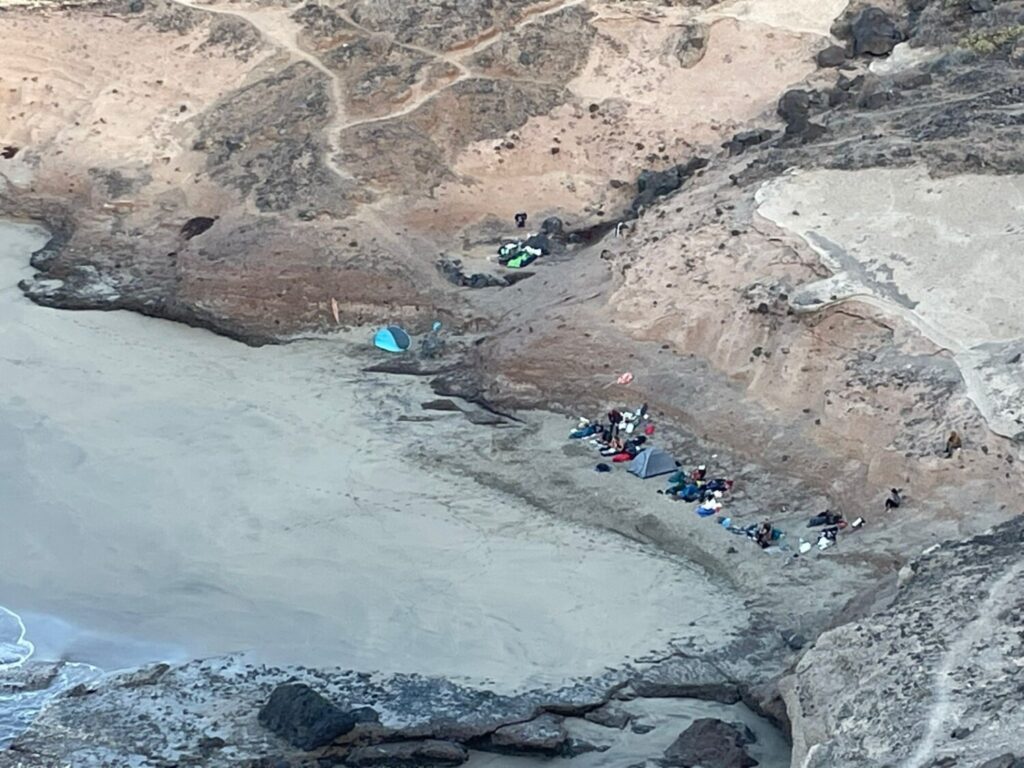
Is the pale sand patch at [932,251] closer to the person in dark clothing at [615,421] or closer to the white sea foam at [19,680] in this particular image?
the person in dark clothing at [615,421]

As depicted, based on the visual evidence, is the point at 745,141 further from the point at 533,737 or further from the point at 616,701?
the point at 533,737

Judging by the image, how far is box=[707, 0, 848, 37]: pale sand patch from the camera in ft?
105

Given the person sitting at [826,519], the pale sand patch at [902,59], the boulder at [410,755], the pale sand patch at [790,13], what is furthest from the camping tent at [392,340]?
the boulder at [410,755]

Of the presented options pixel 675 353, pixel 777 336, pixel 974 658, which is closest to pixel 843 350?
pixel 777 336

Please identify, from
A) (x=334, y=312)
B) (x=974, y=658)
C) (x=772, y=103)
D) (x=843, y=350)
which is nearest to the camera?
(x=974, y=658)

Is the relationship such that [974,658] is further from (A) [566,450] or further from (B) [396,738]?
(A) [566,450]

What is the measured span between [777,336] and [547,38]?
998 cm

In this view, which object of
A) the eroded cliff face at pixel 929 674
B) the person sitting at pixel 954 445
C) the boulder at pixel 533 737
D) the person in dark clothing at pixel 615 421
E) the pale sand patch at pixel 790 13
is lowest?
the person in dark clothing at pixel 615 421

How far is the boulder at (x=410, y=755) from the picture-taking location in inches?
723

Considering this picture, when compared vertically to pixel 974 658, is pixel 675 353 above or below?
below

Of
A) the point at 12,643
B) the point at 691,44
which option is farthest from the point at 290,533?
the point at 691,44

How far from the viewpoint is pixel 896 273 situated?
23.7m

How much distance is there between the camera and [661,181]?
29141mm

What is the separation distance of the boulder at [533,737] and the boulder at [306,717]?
135 centimetres
